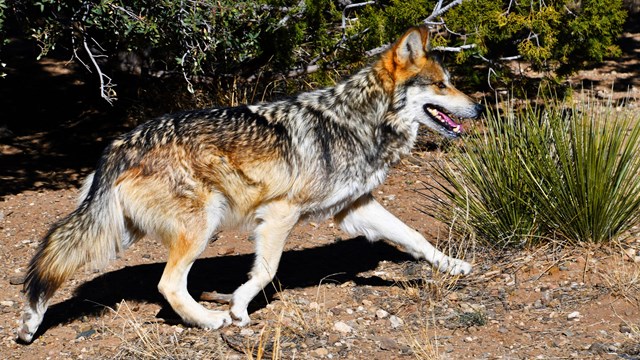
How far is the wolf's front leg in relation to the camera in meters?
6.50

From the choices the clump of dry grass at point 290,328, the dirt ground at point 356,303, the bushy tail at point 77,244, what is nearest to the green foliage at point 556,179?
the dirt ground at point 356,303

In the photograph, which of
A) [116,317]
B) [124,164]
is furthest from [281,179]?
[116,317]

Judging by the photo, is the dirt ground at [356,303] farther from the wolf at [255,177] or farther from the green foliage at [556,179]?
the wolf at [255,177]

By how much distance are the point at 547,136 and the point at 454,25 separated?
334 cm

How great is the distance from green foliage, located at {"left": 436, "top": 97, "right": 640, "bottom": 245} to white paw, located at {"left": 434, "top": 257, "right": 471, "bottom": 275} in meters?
0.39

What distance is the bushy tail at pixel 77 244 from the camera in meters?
5.65

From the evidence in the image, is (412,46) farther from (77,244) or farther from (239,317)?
(77,244)

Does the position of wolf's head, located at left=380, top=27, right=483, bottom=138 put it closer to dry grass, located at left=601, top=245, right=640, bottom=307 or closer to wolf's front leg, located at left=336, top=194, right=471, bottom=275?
wolf's front leg, located at left=336, top=194, right=471, bottom=275

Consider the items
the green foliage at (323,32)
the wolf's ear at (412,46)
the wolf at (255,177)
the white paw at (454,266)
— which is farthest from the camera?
the green foliage at (323,32)

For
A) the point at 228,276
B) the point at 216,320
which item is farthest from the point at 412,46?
the point at 228,276

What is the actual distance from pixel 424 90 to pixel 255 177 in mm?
1401

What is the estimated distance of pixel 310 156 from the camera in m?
6.12

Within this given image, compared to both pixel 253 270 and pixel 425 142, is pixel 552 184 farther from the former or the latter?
pixel 425 142

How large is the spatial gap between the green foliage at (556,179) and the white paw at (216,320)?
2.02 meters
